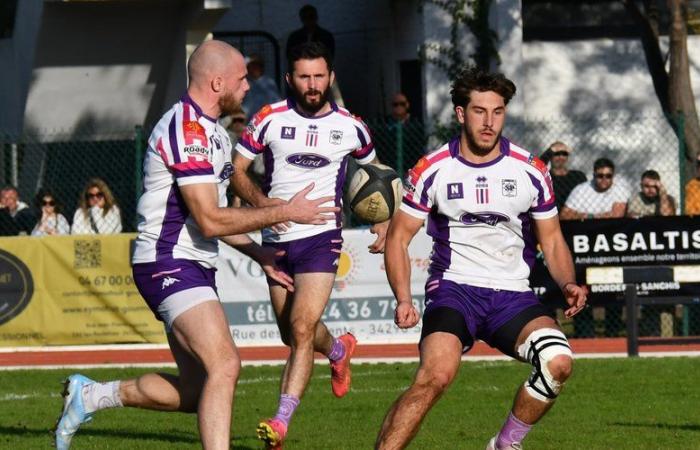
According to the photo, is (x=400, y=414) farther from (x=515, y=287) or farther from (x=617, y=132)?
(x=617, y=132)

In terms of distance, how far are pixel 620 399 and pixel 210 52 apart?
18.5 feet

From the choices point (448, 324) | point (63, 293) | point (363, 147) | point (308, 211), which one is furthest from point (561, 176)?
point (308, 211)

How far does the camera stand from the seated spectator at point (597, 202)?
17797mm

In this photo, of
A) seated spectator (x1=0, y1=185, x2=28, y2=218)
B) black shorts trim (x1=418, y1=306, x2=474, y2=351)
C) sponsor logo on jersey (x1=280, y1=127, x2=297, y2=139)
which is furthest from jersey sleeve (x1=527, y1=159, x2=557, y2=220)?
seated spectator (x1=0, y1=185, x2=28, y2=218)

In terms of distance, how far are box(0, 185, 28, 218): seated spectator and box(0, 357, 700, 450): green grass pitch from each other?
3.31 metres

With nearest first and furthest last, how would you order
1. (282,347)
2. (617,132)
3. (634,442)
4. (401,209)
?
1. (401,209)
2. (634,442)
3. (282,347)
4. (617,132)

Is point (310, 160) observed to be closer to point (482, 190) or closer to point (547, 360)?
point (482, 190)

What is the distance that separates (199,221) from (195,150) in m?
0.34

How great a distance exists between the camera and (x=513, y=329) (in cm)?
845

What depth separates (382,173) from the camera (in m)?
10.4

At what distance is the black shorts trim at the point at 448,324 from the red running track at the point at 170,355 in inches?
329

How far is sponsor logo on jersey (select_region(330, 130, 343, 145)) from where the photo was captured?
10.3 m

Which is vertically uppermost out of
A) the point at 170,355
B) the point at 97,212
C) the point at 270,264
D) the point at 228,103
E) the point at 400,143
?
the point at 228,103

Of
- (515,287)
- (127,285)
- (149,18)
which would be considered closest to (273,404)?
(515,287)
